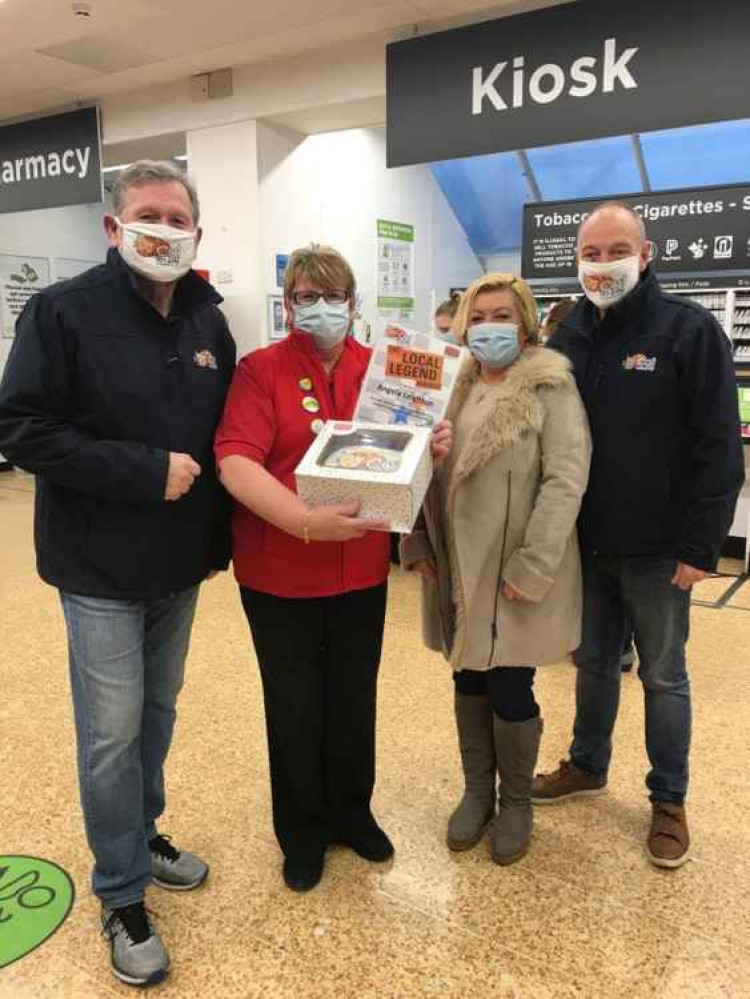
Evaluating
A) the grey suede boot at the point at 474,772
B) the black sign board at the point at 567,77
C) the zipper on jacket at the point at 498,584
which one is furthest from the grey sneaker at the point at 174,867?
the black sign board at the point at 567,77

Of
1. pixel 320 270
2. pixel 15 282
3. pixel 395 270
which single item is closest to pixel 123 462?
pixel 320 270

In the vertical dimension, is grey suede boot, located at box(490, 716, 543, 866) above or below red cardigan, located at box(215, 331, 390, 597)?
below

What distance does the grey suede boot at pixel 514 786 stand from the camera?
211 cm

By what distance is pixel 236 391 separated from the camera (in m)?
1.77

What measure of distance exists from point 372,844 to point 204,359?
1.38 m

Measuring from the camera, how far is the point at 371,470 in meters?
1.61

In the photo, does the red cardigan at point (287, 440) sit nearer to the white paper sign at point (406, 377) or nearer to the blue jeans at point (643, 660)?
the white paper sign at point (406, 377)

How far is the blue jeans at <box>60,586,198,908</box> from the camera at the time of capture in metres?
1.69

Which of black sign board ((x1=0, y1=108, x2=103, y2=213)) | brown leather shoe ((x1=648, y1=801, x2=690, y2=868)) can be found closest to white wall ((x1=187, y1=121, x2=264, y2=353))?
black sign board ((x1=0, y1=108, x2=103, y2=213))

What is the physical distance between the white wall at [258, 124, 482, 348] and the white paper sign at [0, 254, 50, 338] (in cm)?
397

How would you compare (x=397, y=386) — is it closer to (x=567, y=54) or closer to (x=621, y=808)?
(x=621, y=808)

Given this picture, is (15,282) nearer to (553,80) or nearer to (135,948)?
(553,80)

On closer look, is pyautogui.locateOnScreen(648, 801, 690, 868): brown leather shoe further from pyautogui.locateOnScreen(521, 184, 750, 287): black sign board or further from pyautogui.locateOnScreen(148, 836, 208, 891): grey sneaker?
pyautogui.locateOnScreen(521, 184, 750, 287): black sign board

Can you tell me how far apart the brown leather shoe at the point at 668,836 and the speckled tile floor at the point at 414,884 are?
0.04 meters
